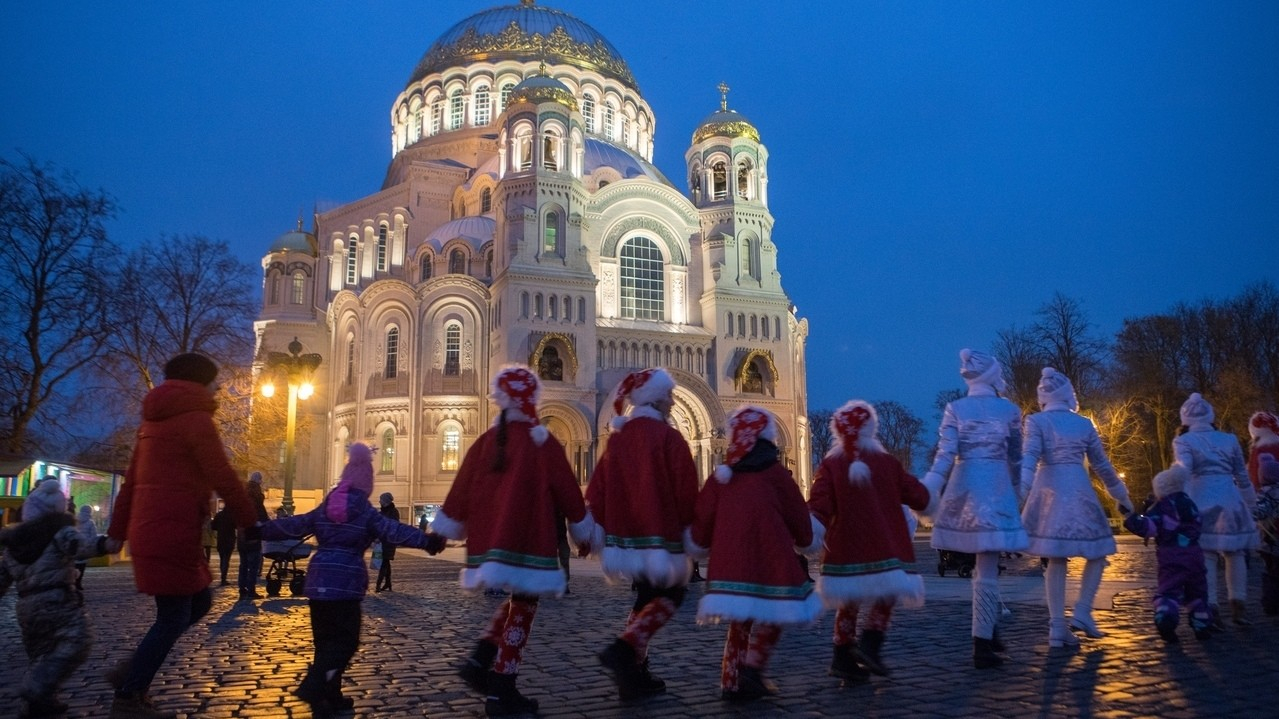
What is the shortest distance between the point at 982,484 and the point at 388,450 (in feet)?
111

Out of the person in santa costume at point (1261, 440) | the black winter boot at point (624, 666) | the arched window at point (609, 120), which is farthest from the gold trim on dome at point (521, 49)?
the black winter boot at point (624, 666)

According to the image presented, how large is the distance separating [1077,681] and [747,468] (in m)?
2.38

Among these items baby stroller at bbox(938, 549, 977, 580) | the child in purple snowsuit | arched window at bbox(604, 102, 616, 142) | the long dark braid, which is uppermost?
arched window at bbox(604, 102, 616, 142)

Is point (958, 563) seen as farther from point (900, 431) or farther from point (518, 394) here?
point (900, 431)

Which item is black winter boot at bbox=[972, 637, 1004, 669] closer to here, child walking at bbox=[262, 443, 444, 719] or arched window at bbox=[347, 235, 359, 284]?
child walking at bbox=[262, 443, 444, 719]

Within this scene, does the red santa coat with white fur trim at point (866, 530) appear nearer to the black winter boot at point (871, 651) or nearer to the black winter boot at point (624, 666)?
the black winter boot at point (871, 651)

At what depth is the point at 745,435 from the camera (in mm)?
5680

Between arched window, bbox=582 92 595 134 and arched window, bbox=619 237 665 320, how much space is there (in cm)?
1180

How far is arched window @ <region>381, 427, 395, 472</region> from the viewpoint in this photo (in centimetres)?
3769

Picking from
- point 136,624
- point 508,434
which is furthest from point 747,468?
point 136,624

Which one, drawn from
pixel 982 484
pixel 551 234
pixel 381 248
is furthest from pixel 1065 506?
pixel 381 248

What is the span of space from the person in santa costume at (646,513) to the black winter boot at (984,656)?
6.84 ft

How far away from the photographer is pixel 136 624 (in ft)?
32.1

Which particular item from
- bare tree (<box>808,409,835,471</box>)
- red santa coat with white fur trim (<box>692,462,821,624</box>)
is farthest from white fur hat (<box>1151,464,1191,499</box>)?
bare tree (<box>808,409,835,471</box>)
